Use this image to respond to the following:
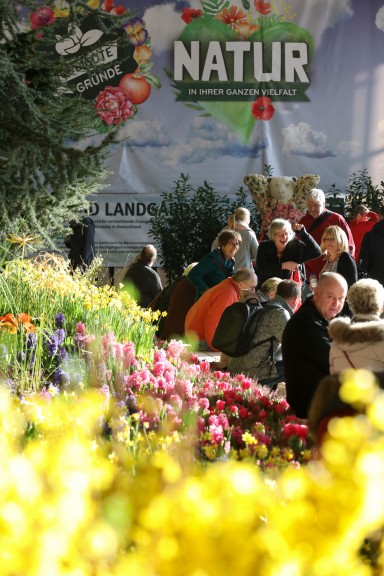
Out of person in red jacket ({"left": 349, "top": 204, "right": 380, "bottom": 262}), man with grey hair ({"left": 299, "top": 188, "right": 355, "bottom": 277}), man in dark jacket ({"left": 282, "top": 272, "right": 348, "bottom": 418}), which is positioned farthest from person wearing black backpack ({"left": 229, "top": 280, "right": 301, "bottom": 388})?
person in red jacket ({"left": 349, "top": 204, "right": 380, "bottom": 262})

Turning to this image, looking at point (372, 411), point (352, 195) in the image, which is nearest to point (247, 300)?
point (372, 411)

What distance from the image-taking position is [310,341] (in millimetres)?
4840

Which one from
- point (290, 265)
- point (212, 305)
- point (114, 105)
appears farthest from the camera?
point (114, 105)

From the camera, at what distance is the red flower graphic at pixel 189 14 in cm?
1409

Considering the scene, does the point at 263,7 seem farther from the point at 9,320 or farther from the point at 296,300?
the point at 9,320

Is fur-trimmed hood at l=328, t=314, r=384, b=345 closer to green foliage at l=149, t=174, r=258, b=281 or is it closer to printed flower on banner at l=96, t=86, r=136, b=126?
green foliage at l=149, t=174, r=258, b=281

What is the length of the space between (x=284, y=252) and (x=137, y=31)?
733cm

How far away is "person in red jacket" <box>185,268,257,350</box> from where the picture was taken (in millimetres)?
6978

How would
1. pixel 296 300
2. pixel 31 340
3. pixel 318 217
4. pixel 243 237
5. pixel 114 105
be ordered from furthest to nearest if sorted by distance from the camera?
pixel 114 105
pixel 243 237
pixel 318 217
pixel 296 300
pixel 31 340

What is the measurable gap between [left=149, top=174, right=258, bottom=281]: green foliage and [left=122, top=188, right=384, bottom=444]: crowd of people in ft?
11.0

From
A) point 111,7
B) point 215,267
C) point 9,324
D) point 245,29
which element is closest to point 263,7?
point 245,29

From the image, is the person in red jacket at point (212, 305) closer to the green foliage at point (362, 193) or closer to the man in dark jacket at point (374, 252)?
the man in dark jacket at point (374, 252)

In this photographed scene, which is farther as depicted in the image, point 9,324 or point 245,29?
point 245,29

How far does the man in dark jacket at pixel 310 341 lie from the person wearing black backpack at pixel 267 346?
3.12ft
